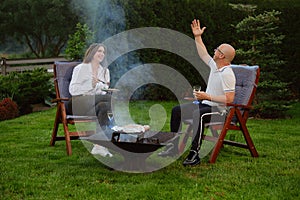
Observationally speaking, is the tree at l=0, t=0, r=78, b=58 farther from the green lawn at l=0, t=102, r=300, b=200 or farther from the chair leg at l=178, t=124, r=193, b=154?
the chair leg at l=178, t=124, r=193, b=154

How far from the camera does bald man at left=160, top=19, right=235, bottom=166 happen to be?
383 centimetres

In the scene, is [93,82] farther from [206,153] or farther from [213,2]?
[213,2]

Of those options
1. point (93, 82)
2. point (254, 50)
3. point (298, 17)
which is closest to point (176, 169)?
point (93, 82)

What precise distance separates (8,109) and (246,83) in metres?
4.16

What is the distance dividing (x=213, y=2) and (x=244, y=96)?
197 inches

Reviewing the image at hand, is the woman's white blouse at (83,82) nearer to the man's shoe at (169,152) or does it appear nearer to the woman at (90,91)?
the woman at (90,91)

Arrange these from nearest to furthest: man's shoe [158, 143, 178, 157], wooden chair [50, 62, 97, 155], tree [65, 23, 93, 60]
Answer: man's shoe [158, 143, 178, 157], wooden chair [50, 62, 97, 155], tree [65, 23, 93, 60]

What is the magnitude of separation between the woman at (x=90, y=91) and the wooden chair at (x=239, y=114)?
83 cm

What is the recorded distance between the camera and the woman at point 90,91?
421cm

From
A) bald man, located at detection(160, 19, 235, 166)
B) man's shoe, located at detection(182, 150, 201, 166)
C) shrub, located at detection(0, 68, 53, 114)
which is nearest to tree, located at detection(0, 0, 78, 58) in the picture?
shrub, located at detection(0, 68, 53, 114)

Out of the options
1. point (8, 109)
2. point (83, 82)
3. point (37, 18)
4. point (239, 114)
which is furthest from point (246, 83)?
point (37, 18)

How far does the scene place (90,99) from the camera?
4.35 m

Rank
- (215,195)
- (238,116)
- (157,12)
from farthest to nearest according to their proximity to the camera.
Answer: (157,12), (238,116), (215,195)

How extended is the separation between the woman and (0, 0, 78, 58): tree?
15030 mm
